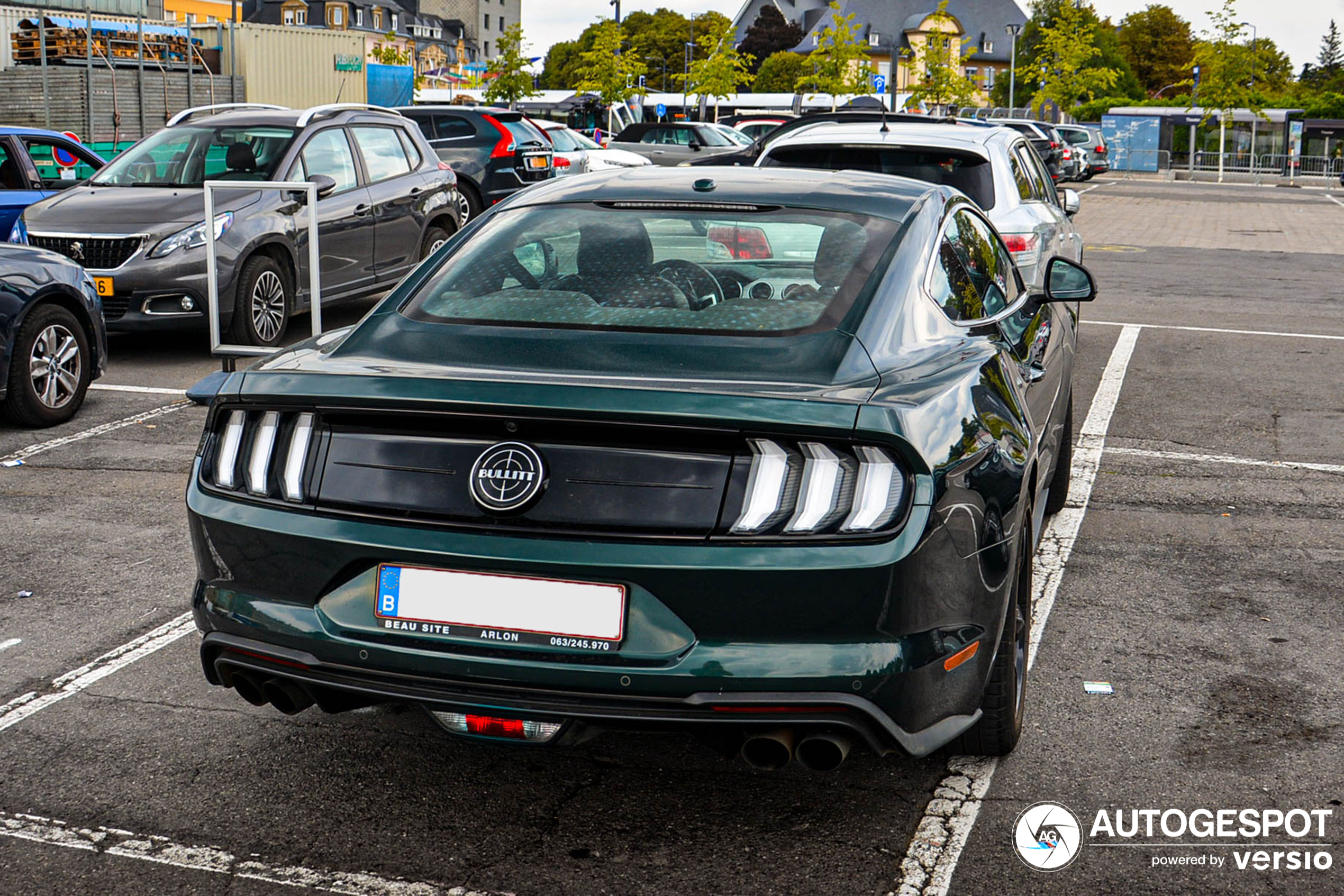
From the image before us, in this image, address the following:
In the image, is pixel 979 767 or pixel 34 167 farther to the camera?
pixel 34 167

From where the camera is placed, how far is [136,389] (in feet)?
30.5

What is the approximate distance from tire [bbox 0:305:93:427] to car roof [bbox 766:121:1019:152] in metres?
4.29

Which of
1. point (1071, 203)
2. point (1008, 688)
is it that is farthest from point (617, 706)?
point (1071, 203)

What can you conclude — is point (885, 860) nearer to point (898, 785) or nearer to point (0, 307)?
point (898, 785)

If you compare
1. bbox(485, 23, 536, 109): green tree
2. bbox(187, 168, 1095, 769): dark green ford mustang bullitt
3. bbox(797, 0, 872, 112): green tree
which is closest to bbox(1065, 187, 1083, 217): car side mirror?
bbox(187, 168, 1095, 769): dark green ford mustang bullitt

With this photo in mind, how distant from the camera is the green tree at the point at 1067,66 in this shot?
62.0 metres

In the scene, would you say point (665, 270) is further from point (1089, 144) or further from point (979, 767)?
point (1089, 144)

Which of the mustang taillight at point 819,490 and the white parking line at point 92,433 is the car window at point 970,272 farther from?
the white parking line at point 92,433

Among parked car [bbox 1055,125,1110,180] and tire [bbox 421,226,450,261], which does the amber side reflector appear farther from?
parked car [bbox 1055,125,1110,180]

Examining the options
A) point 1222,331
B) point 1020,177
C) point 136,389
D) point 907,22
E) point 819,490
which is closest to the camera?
point 819,490

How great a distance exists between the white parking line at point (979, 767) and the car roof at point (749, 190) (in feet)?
4.72

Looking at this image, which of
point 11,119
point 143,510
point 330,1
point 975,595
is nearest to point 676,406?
point 975,595

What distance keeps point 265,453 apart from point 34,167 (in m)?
10.1

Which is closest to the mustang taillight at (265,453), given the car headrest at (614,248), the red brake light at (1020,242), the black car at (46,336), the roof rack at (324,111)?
the car headrest at (614,248)
